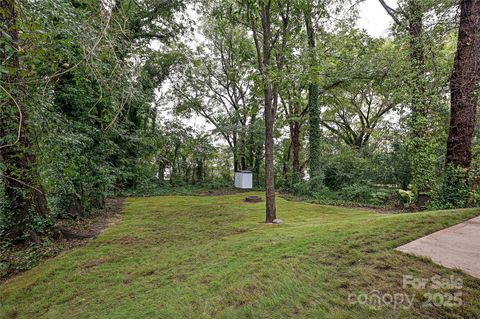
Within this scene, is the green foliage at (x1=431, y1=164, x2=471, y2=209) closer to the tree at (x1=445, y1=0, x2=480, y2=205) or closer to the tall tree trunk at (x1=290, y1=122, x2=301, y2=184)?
the tree at (x1=445, y1=0, x2=480, y2=205)

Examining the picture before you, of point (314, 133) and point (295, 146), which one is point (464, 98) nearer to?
point (314, 133)

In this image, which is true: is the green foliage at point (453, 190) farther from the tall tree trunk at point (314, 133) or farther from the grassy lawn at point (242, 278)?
the tall tree trunk at point (314, 133)

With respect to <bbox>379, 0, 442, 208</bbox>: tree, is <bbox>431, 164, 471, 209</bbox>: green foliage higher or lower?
lower

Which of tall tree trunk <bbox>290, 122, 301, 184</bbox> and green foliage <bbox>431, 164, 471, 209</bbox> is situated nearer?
green foliage <bbox>431, 164, 471, 209</bbox>

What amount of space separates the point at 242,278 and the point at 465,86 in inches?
194

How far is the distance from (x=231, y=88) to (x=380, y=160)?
881 centimetres

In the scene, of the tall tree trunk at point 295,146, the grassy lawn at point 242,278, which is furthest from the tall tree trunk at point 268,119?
the tall tree trunk at point 295,146

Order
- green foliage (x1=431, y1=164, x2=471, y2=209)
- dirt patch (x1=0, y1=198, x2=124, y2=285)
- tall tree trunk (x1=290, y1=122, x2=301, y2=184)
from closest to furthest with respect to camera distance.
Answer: dirt patch (x1=0, y1=198, x2=124, y2=285) < green foliage (x1=431, y1=164, x2=471, y2=209) < tall tree trunk (x1=290, y1=122, x2=301, y2=184)

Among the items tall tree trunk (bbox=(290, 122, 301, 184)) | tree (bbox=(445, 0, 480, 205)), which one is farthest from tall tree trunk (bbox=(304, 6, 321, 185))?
tree (bbox=(445, 0, 480, 205))

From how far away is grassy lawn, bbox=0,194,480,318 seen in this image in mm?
1433

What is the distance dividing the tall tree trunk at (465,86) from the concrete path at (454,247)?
2528 mm

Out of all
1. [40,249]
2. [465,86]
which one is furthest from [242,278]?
[465,86]

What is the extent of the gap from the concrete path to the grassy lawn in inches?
4.0

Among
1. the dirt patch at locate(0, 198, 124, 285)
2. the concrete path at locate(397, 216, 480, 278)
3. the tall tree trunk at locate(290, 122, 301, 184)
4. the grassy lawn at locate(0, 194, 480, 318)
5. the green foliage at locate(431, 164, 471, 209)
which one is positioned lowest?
the dirt patch at locate(0, 198, 124, 285)
